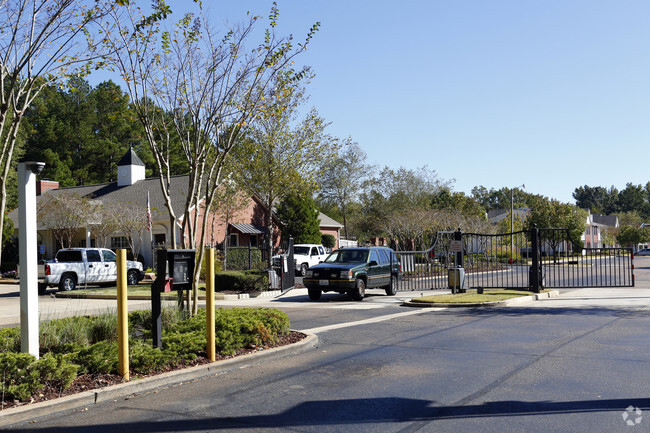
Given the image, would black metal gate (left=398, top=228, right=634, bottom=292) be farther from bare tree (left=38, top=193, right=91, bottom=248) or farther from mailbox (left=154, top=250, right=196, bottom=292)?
bare tree (left=38, top=193, right=91, bottom=248)

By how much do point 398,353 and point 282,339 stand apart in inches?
84.5

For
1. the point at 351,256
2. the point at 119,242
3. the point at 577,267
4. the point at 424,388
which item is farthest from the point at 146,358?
the point at 119,242

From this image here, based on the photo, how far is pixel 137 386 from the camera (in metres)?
7.50

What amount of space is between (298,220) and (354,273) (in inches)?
1045

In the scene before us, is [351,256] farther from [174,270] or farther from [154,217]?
[154,217]

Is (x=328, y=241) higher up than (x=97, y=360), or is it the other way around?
(x=328, y=241)

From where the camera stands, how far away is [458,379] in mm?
7887

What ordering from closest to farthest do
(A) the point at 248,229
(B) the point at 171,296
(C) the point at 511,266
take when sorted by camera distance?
(B) the point at 171,296
(C) the point at 511,266
(A) the point at 248,229

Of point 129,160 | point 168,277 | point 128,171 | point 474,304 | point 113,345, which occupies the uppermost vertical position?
point 129,160

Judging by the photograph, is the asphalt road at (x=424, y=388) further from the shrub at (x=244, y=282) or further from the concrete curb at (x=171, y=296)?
the shrub at (x=244, y=282)

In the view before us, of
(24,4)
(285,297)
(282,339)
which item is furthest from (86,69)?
(285,297)

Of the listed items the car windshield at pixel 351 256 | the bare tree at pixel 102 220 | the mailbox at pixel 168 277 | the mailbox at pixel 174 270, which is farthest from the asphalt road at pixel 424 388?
the bare tree at pixel 102 220

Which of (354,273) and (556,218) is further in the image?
(556,218)

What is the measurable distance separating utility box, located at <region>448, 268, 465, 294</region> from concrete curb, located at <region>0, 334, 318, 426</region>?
432 inches
